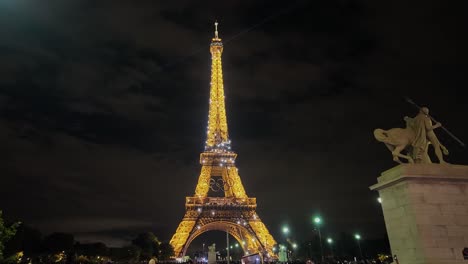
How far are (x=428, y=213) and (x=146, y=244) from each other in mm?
66039

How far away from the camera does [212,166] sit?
69750mm

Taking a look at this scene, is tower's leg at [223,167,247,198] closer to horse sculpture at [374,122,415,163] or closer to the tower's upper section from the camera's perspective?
the tower's upper section

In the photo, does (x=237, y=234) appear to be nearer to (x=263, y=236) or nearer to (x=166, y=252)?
(x=263, y=236)

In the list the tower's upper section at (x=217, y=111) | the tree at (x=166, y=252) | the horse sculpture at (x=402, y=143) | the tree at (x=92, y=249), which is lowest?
the tree at (x=166, y=252)

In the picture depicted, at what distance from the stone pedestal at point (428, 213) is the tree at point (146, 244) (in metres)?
60.6

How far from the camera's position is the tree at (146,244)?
220 ft

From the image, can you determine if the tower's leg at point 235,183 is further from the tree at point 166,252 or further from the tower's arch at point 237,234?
the tree at point 166,252

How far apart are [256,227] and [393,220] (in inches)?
2025

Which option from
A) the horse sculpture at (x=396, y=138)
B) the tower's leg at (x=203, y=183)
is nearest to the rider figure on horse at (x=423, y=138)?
the horse sculpture at (x=396, y=138)

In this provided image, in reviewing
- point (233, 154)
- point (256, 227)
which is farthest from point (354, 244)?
point (233, 154)

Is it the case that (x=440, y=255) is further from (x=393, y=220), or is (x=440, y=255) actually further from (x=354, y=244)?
(x=354, y=244)

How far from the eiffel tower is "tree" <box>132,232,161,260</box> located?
33.2 ft

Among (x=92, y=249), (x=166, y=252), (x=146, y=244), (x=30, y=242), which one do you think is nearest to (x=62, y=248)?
(x=30, y=242)

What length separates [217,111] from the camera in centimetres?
7562
